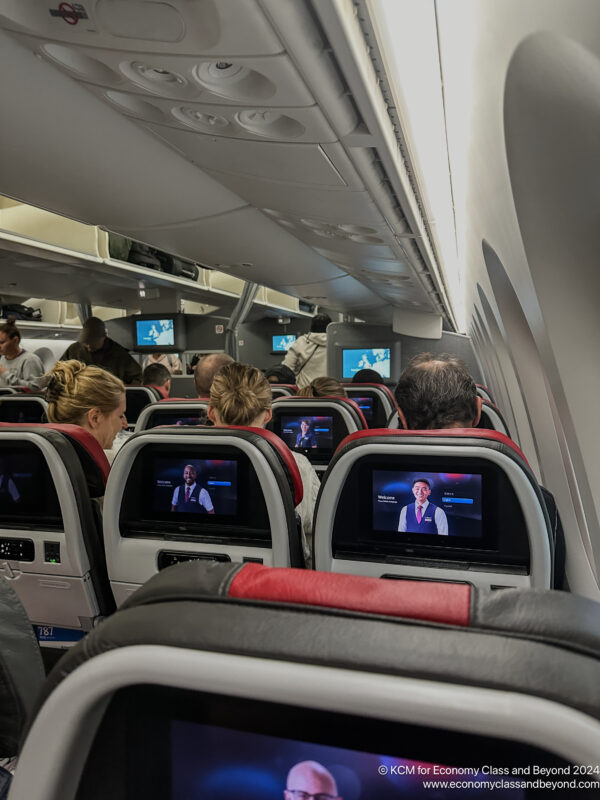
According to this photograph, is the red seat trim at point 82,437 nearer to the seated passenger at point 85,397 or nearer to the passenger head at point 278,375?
the seated passenger at point 85,397

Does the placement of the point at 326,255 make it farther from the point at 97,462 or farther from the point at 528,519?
the point at 528,519

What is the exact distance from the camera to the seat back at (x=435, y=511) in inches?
88.5

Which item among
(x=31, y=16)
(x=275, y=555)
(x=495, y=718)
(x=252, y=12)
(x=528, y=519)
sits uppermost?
(x=31, y=16)

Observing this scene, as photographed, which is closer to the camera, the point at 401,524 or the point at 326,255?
the point at 401,524

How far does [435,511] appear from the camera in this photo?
96.9 inches

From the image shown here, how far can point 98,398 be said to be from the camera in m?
3.30

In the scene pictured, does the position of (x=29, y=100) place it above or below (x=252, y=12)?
above

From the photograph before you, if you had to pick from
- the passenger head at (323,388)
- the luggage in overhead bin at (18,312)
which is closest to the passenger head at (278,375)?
the passenger head at (323,388)

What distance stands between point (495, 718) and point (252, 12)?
1.67 m

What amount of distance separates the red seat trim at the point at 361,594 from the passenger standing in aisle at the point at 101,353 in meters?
6.93

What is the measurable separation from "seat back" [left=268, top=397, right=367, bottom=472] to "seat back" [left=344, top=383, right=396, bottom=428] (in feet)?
6.70

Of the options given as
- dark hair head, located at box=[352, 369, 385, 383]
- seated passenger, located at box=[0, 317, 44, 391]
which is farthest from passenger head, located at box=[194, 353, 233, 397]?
dark hair head, located at box=[352, 369, 385, 383]

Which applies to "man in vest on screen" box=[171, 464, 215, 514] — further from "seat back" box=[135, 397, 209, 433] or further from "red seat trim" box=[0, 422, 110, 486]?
"seat back" box=[135, 397, 209, 433]

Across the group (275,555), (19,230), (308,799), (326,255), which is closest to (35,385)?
(19,230)
